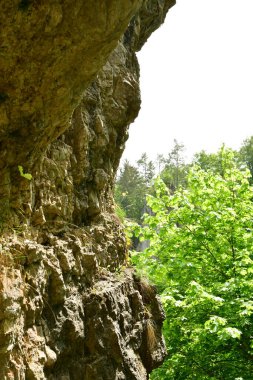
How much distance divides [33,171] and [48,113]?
803 mm

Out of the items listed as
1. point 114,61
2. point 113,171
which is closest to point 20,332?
point 113,171

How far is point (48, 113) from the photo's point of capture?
4.20 meters

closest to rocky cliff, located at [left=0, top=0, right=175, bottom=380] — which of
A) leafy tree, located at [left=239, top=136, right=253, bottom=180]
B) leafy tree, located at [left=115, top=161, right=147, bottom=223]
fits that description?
leafy tree, located at [left=239, top=136, right=253, bottom=180]

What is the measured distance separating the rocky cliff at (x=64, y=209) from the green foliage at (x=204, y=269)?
3120 mm

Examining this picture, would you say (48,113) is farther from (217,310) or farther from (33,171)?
(217,310)

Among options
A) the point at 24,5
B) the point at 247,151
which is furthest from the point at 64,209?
the point at 247,151

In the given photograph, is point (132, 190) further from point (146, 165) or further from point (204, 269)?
point (204, 269)

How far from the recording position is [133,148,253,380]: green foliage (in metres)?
9.45

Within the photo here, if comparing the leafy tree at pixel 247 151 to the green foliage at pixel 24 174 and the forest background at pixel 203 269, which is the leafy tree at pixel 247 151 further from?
the green foliage at pixel 24 174

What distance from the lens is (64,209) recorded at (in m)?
5.37

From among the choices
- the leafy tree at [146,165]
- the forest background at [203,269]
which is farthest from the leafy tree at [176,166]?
the forest background at [203,269]

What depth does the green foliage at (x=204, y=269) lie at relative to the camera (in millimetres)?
9453

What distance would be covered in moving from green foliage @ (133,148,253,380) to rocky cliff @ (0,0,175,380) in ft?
10.2

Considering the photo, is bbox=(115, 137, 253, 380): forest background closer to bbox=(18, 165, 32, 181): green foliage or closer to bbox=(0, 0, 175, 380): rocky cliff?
bbox=(0, 0, 175, 380): rocky cliff
